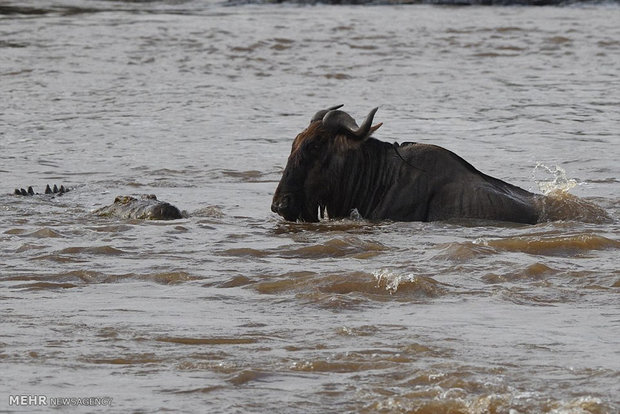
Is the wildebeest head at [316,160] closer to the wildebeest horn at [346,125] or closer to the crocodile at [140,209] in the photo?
the wildebeest horn at [346,125]

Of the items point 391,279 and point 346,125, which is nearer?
point 391,279

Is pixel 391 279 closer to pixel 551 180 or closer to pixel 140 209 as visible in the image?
pixel 140 209

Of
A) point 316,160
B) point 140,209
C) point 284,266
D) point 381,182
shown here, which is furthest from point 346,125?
point 284,266

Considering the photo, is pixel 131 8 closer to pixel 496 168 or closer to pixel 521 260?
pixel 496 168

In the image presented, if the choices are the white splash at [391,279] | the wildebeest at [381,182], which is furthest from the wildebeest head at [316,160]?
the white splash at [391,279]

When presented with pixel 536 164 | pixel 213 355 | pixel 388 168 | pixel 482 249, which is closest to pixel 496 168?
pixel 536 164

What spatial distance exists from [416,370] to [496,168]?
810 cm

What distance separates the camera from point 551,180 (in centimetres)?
1353

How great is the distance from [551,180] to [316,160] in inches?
149

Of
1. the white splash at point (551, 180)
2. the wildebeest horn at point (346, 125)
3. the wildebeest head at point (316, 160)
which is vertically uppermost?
→ the wildebeest horn at point (346, 125)

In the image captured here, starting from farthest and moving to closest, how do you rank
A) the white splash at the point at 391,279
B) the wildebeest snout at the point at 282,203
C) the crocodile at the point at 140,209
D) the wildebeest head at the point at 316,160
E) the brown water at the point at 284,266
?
the crocodile at the point at 140,209, the wildebeest snout at the point at 282,203, the wildebeest head at the point at 316,160, the white splash at the point at 391,279, the brown water at the point at 284,266

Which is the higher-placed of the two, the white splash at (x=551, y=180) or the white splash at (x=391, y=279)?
the white splash at (x=391, y=279)

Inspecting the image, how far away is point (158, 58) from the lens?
25641 millimetres

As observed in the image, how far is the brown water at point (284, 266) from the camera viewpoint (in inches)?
241
